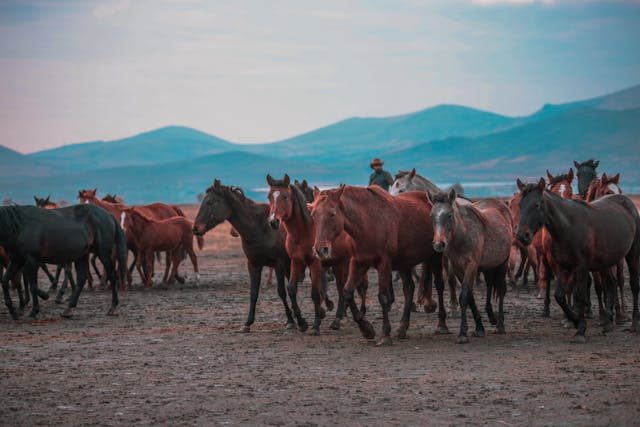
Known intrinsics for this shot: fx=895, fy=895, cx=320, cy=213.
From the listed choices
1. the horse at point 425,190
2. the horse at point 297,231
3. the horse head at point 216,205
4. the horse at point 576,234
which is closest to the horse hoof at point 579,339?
the horse at point 576,234

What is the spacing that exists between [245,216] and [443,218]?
328 cm

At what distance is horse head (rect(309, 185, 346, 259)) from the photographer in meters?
10.5

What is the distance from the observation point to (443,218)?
34.9ft

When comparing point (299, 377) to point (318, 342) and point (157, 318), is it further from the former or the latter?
point (157, 318)

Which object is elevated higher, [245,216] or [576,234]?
[245,216]

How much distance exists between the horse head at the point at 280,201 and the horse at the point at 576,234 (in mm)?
2987

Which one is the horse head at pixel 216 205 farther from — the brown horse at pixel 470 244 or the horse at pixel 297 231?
the brown horse at pixel 470 244

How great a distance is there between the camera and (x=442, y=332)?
11906mm

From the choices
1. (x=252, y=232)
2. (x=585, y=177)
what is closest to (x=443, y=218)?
(x=252, y=232)

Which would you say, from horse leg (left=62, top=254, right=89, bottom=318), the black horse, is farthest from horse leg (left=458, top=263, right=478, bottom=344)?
horse leg (left=62, top=254, right=89, bottom=318)

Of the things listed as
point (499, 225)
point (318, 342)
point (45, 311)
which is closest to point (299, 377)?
point (318, 342)

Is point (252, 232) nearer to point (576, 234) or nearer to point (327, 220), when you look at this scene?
point (327, 220)

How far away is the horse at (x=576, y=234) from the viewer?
10828mm

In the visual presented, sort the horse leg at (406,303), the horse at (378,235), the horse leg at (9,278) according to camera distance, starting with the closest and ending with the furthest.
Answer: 1. the horse at (378,235)
2. the horse leg at (406,303)
3. the horse leg at (9,278)
